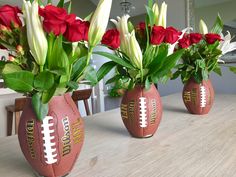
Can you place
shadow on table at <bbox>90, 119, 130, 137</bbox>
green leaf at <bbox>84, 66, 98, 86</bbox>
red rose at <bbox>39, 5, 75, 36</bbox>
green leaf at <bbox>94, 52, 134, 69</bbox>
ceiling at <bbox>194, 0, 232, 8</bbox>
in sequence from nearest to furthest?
red rose at <bbox>39, 5, 75, 36</bbox>, green leaf at <bbox>84, 66, 98, 86</bbox>, green leaf at <bbox>94, 52, 134, 69</bbox>, shadow on table at <bbox>90, 119, 130, 137</bbox>, ceiling at <bbox>194, 0, 232, 8</bbox>

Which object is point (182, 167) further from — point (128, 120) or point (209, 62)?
point (209, 62)

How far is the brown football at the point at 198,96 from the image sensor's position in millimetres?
945

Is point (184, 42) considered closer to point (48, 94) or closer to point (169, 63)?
point (169, 63)

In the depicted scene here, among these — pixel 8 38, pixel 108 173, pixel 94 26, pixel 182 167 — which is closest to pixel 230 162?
pixel 182 167

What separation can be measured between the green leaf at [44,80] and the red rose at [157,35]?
1.10ft

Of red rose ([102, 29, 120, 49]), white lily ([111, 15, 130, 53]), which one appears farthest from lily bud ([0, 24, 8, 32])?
white lily ([111, 15, 130, 53])

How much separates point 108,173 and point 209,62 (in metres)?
0.68

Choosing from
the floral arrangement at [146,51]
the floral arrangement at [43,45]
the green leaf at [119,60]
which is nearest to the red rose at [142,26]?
the floral arrangement at [146,51]

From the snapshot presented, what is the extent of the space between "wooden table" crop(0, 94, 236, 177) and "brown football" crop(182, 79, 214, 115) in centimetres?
7

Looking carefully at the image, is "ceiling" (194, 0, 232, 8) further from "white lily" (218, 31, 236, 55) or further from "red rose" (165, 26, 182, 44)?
"red rose" (165, 26, 182, 44)

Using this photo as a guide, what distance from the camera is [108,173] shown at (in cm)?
50

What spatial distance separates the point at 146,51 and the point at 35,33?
1.20 feet

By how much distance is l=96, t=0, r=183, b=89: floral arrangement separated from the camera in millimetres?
634

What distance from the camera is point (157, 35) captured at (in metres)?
0.62
